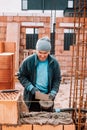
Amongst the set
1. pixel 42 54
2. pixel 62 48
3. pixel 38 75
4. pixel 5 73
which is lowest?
pixel 62 48

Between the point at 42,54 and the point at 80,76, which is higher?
the point at 42,54

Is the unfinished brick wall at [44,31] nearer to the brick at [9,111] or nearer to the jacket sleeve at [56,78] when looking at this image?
the jacket sleeve at [56,78]

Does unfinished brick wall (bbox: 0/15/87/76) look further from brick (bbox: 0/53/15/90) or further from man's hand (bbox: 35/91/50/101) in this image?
man's hand (bbox: 35/91/50/101)

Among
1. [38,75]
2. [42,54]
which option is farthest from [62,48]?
[42,54]

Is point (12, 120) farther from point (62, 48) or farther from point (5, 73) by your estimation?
point (62, 48)

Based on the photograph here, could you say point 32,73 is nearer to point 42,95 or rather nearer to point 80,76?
point 42,95

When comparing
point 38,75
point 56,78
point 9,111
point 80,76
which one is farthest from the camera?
point 56,78

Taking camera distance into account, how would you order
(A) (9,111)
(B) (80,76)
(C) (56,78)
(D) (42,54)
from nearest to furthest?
(A) (9,111)
(B) (80,76)
(D) (42,54)
(C) (56,78)

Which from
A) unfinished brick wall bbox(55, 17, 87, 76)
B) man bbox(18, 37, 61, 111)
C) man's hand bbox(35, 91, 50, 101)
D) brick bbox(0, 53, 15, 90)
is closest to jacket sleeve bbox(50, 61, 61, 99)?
man bbox(18, 37, 61, 111)

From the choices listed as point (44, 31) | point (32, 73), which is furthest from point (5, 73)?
point (44, 31)

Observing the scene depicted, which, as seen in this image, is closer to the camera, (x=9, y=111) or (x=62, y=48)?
(x=9, y=111)

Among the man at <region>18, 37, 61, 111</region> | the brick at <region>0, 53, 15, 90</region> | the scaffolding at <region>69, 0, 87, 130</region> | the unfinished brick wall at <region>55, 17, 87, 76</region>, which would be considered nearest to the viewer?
the scaffolding at <region>69, 0, 87, 130</region>

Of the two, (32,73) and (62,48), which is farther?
(62,48)

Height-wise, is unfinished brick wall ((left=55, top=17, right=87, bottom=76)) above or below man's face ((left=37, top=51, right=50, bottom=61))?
below
